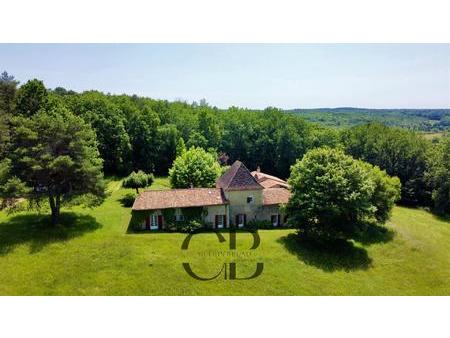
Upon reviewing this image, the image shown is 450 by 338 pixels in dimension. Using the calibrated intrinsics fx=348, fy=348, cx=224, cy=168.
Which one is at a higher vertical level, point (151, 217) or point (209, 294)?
point (151, 217)

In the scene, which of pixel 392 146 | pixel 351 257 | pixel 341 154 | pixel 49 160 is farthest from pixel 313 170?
pixel 392 146

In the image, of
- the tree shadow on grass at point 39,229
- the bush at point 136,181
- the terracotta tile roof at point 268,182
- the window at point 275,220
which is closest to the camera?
the tree shadow on grass at point 39,229

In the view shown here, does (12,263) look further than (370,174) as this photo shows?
No

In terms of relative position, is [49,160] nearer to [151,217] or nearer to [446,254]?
[151,217]

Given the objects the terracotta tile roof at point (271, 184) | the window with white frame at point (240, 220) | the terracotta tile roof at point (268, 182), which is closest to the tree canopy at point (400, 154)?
the terracotta tile roof at point (268, 182)

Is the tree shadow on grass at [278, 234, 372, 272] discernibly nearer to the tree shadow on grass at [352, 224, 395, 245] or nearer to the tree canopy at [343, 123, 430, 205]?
the tree shadow on grass at [352, 224, 395, 245]

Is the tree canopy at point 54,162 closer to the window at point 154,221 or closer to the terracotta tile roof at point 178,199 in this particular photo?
the terracotta tile roof at point 178,199
